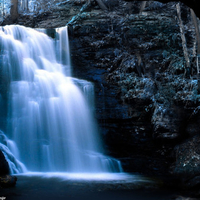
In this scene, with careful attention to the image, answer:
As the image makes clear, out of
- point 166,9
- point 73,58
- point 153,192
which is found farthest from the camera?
point 166,9

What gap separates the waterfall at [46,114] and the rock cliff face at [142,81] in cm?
76

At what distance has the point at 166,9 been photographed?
49.8ft

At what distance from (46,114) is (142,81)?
4964 millimetres

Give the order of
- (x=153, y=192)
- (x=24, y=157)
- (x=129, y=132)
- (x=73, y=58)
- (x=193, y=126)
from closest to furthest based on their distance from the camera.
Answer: (x=153, y=192) < (x=24, y=157) < (x=193, y=126) < (x=129, y=132) < (x=73, y=58)

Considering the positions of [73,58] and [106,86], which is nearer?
[106,86]

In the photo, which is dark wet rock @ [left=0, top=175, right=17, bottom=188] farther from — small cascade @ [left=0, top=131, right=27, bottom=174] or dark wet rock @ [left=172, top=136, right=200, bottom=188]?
dark wet rock @ [left=172, top=136, right=200, bottom=188]

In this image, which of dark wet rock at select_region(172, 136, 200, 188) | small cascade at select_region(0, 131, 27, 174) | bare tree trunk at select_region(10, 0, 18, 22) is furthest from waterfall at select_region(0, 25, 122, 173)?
bare tree trunk at select_region(10, 0, 18, 22)

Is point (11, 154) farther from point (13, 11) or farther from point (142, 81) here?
point (13, 11)

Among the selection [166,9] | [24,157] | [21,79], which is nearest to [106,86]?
[21,79]

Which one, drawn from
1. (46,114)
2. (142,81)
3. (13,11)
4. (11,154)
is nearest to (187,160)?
(142,81)

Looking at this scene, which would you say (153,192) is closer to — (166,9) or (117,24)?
(117,24)

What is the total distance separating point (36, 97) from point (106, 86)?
3.53 metres

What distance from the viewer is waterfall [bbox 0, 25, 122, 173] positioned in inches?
362

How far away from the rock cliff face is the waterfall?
76 cm
